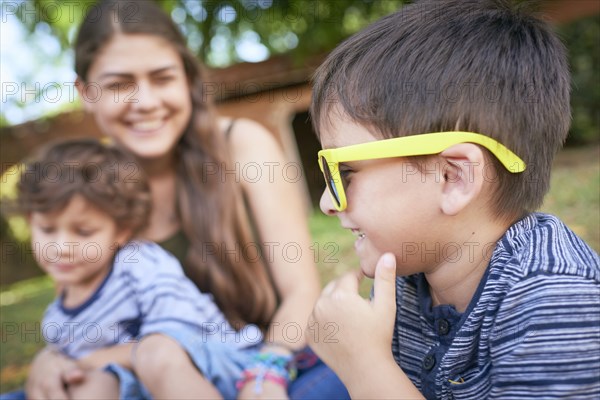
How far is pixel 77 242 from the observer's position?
2.84 meters

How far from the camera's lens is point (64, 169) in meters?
2.90

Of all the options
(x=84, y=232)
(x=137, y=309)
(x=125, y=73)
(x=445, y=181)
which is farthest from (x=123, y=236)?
(x=445, y=181)

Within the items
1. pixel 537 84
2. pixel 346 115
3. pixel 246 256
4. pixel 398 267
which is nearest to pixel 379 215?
pixel 398 267

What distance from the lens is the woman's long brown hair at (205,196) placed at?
9.63ft

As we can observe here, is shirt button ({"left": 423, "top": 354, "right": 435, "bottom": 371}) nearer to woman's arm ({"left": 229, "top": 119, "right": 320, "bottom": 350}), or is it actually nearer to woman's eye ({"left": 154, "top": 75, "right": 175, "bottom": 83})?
woman's arm ({"left": 229, "top": 119, "right": 320, "bottom": 350})

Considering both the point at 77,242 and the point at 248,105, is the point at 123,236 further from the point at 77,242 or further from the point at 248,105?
the point at 248,105

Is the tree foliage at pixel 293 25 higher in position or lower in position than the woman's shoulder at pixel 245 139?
higher

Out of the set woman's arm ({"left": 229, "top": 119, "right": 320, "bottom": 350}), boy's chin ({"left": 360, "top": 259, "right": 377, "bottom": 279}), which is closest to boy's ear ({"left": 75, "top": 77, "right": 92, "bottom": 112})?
woman's arm ({"left": 229, "top": 119, "right": 320, "bottom": 350})

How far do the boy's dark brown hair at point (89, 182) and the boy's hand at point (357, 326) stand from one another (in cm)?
143

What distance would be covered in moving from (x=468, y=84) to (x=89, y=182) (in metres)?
1.87

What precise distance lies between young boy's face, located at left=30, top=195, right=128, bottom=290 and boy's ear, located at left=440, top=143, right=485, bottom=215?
5.74 ft

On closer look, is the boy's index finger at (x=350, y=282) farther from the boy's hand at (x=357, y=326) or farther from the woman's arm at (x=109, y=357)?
the woman's arm at (x=109, y=357)

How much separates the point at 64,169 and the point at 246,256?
3.03ft

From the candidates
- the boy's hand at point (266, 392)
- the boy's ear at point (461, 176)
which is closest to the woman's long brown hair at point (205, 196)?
the boy's hand at point (266, 392)
